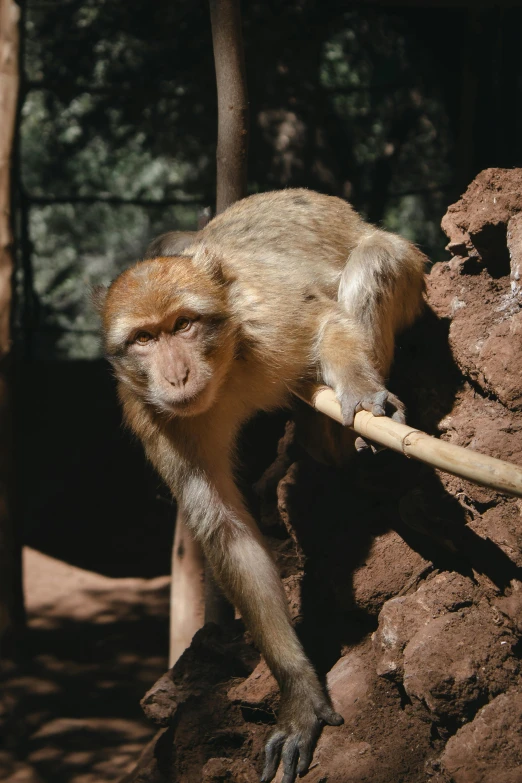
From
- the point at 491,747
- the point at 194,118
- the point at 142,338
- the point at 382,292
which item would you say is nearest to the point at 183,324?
the point at 142,338

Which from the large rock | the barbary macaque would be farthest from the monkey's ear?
the large rock

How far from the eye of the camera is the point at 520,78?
593cm

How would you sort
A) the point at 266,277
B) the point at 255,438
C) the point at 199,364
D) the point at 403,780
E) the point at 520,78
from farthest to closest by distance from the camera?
the point at 255,438
the point at 520,78
the point at 266,277
the point at 199,364
the point at 403,780

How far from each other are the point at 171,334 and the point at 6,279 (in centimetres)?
355

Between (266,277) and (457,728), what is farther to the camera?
(266,277)

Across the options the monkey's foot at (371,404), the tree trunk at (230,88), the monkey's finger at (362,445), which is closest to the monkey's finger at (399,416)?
the monkey's foot at (371,404)

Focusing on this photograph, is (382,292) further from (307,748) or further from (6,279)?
(6,279)

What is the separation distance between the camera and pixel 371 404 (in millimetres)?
3246

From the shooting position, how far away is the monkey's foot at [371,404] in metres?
3.22

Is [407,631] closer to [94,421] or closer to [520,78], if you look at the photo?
[520,78]

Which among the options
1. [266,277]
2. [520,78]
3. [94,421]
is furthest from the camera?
[94,421]

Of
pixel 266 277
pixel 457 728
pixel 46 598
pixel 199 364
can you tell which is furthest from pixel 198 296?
pixel 46 598

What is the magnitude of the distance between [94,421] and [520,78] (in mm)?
5574

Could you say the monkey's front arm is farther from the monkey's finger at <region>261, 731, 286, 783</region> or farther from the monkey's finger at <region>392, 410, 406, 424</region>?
the monkey's finger at <region>392, 410, 406, 424</region>
